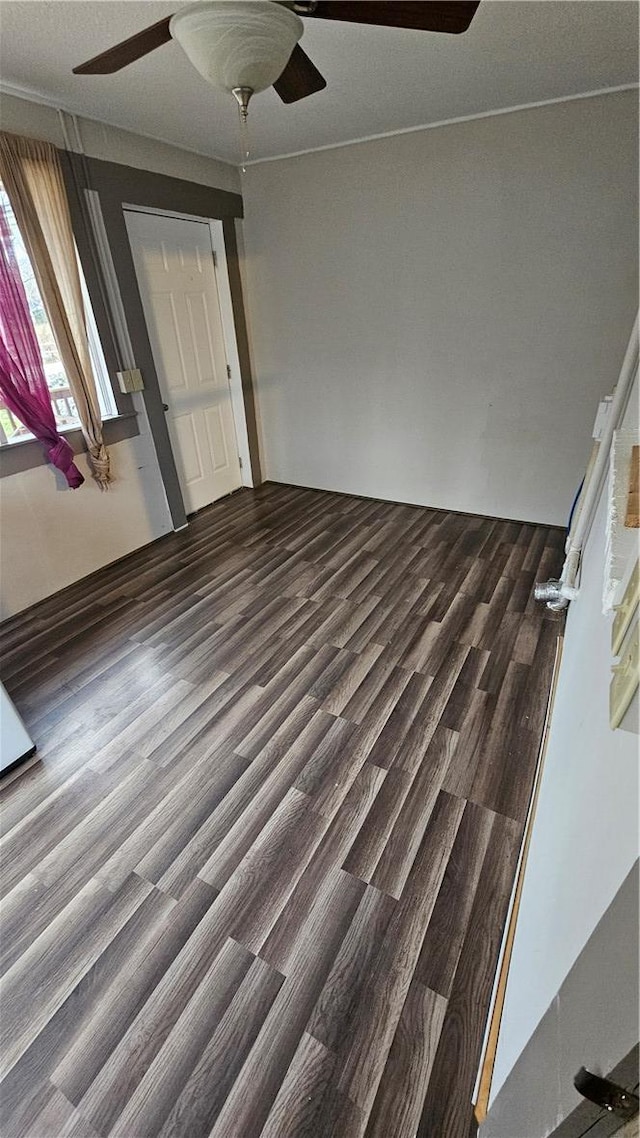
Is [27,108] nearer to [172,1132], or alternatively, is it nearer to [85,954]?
[85,954]

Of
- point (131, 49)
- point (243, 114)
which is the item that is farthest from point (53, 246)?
point (243, 114)

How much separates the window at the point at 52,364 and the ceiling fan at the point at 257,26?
1.41m

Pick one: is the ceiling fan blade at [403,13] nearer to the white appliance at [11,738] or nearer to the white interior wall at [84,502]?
the white interior wall at [84,502]

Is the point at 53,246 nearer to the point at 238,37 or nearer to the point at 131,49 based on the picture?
the point at 131,49

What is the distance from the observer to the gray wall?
2572mm

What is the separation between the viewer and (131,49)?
4.40ft

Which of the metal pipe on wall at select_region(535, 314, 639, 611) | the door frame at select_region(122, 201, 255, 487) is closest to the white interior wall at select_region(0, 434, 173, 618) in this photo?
the door frame at select_region(122, 201, 255, 487)

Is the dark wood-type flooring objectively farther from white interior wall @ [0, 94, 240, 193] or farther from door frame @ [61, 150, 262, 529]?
white interior wall @ [0, 94, 240, 193]

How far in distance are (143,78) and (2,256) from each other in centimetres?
103

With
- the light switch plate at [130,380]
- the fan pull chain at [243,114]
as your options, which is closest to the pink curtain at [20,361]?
the light switch plate at [130,380]

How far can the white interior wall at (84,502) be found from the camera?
2.54 m

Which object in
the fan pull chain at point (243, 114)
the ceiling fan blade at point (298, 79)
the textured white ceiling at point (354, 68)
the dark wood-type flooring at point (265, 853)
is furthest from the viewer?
the textured white ceiling at point (354, 68)

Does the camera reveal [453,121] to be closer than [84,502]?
Yes

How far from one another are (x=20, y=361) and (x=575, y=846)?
2943 mm
